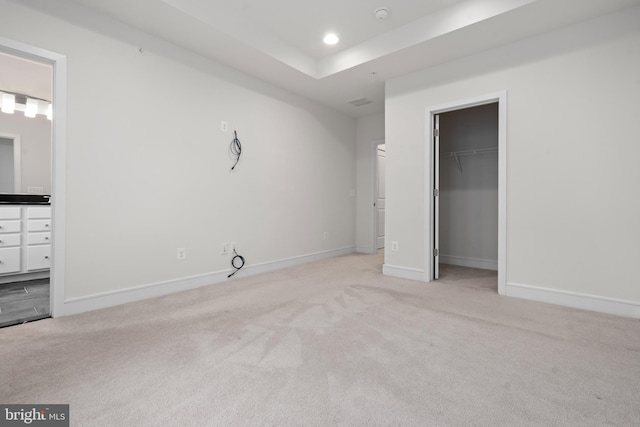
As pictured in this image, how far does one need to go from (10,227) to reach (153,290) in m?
2.23

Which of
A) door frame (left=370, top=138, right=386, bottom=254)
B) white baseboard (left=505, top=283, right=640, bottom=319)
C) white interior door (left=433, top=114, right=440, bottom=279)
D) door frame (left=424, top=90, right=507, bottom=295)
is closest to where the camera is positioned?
white baseboard (left=505, top=283, right=640, bottom=319)

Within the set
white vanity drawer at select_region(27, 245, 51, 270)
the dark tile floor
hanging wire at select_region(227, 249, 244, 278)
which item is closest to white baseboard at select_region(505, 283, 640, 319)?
hanging wire at select_region(227, 249, 244, 278)

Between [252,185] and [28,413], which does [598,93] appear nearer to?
[252,185]

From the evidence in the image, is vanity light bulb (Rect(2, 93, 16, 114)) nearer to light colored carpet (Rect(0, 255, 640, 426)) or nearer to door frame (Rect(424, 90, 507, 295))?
light colored carpet (Rect(0, 255, 640, 426))

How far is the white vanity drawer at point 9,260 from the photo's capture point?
361 cm

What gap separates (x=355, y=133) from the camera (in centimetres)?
599

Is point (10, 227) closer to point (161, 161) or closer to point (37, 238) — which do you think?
point (37, 238)

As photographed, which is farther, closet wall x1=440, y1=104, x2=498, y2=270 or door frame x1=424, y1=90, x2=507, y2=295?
closet wall x1=440, y1=104, x2=498, y2=270

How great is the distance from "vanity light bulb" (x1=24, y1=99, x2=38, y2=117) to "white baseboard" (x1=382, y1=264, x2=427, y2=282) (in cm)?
553

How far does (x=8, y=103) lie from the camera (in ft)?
13.8

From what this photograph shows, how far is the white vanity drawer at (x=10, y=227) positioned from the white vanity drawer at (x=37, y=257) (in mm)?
261

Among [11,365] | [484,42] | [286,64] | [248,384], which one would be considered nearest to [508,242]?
[484,42]

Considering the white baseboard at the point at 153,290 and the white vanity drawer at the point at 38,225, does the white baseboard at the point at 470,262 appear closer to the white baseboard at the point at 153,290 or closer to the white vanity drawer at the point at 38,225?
the white baseboard at the point at 153,290

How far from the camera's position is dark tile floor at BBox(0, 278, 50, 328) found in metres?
2.50
